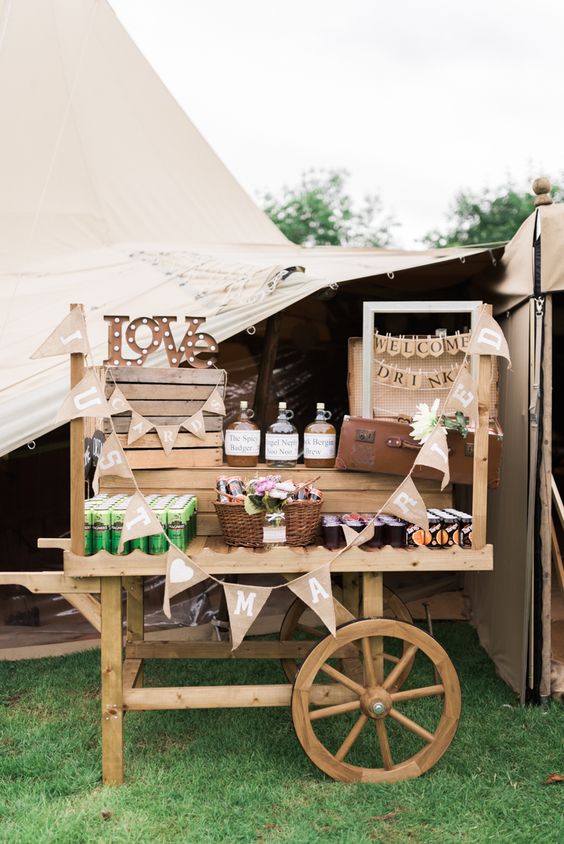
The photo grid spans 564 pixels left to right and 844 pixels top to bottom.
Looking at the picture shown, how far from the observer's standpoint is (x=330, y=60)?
23.5 m

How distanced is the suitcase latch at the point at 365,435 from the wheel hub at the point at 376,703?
88cm

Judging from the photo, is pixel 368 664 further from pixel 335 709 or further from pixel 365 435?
pixel 365 435

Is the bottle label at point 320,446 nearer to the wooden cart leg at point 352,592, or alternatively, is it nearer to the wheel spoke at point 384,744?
the wooden cart leg at point 352,592

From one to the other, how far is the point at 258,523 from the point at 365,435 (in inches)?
21.4

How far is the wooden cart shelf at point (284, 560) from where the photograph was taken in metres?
2.51

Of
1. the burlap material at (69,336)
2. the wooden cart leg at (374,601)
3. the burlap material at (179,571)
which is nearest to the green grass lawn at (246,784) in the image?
the wooden cart leg at (374,601)

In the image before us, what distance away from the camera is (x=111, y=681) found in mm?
2555

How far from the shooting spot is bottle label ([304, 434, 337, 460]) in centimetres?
288

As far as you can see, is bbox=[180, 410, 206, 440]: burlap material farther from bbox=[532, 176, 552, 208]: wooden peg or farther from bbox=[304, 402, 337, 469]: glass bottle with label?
bbox=[532, 176, 552, 208]: wooden peg

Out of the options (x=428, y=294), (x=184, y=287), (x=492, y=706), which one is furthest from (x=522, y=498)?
(x=184, y=287)

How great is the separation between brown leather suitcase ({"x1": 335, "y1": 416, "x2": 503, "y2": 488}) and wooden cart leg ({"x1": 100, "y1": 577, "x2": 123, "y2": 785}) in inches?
37.7

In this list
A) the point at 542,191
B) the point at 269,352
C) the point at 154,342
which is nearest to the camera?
the point at 154,342

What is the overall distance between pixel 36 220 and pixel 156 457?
2.90m

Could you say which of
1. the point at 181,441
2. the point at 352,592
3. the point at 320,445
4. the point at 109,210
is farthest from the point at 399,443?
the point at 109,210
